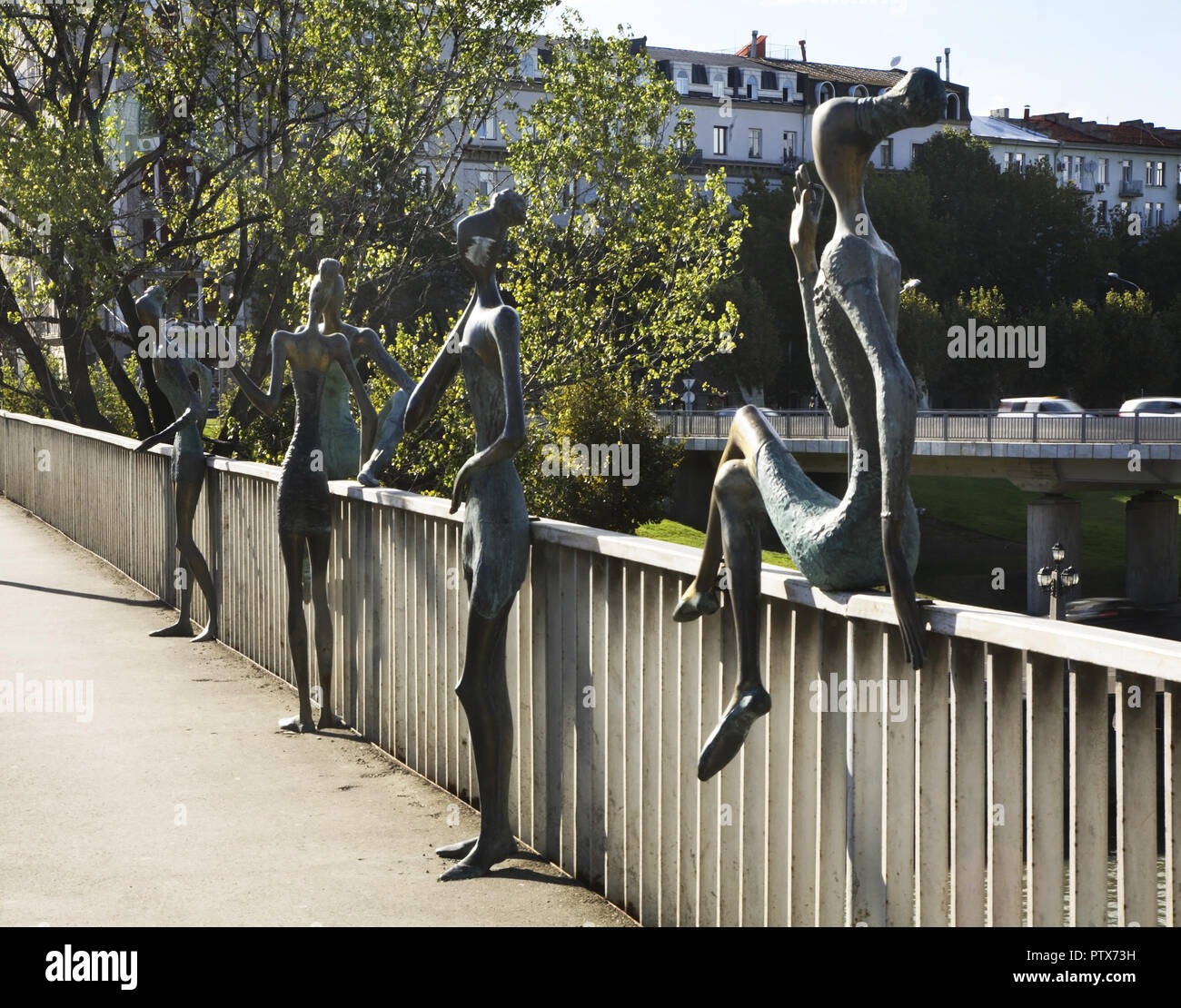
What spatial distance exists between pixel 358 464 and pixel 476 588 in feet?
11.5

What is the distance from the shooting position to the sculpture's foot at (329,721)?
8.76 meters

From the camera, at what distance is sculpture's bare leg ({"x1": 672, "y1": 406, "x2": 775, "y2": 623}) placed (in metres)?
4.69

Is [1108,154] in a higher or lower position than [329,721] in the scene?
higher

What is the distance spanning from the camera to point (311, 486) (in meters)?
8.76

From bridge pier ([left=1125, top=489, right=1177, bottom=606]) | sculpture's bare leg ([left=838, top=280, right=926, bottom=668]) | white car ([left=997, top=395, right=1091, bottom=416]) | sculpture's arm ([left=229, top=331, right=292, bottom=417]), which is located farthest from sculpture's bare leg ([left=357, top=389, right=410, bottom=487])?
white car ([left=997, top=395, right=1091, bottom=416])

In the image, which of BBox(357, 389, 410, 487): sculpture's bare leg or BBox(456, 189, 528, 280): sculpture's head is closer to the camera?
BBox(456, 189, 528, 280): sculpture's head

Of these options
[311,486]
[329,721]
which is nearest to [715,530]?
[311,486]

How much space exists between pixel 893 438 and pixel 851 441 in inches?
14.0

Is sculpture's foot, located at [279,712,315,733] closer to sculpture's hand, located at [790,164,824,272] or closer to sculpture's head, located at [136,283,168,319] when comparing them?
sculpture's head, located at [136,283,168,319]

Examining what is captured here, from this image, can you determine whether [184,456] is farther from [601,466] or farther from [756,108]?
[756,108]

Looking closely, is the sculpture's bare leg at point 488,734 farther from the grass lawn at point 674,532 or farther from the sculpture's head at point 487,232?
the grass lawn at point 674,532

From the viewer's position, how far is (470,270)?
610cm

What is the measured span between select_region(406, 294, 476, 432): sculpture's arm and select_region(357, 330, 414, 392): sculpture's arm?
1642 mm

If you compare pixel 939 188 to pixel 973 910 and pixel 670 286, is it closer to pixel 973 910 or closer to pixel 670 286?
pixel 670 286
